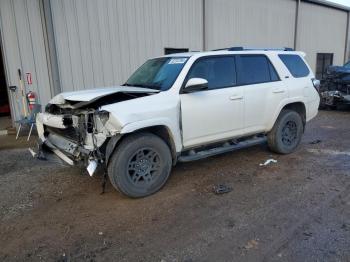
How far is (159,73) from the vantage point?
15.8 ft

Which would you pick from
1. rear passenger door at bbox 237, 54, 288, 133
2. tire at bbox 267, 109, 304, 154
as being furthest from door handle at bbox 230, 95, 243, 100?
tire at bbox 267, 109, 304, 154

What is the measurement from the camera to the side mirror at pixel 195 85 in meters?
4.25

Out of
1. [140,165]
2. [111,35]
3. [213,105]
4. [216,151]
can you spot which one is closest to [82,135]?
[140,165]

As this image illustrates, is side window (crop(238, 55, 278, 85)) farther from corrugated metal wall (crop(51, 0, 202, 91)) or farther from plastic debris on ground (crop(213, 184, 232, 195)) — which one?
corrugated metal wall (crop(51, 0, 202, 91))

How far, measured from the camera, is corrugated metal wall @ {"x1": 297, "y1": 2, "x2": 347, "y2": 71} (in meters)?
15.8

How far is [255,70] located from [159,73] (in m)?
1.71

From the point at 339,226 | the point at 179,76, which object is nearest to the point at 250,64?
the point at 179,76

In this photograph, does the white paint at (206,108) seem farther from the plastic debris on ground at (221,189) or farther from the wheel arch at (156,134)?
the plastic debris on ground at (221,189)

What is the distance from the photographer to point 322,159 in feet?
18.6

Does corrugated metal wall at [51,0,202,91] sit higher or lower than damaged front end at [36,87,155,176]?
higher

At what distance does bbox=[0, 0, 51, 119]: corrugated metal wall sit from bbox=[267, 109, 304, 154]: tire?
582 cm

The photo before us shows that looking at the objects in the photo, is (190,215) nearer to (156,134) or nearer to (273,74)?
(156,134)

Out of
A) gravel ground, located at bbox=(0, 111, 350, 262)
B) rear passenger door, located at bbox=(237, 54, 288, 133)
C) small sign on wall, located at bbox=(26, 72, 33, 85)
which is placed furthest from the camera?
small sign on wall, located at bbox=(26, 72, 33, 85)

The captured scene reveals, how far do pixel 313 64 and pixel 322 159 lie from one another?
13094 millimetres
